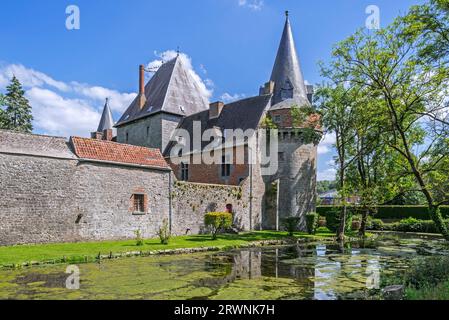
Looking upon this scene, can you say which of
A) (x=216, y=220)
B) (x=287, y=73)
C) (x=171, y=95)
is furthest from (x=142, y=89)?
(x=216, y=220)

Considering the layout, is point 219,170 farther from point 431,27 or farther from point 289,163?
point 431,27

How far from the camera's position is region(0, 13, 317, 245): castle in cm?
1616

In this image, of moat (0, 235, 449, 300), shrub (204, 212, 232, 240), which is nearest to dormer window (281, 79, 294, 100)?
shrub (204, 212, 232, 240)

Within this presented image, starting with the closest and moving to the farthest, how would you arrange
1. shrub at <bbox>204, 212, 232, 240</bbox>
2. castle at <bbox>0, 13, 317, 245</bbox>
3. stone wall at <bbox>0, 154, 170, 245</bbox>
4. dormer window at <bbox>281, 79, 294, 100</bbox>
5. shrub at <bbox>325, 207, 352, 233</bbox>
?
stone wall at <bbox>0, 154, 170, 245</bbox>, castle at <bbox>0, 13, 317, 245</bbox>, shrub at <bbox>204, 212, 232, 240</bbox>, shrub at <bbox>325, 207, 352, 233</bbox>, dormer window at <bbox>281, 79, 294, 100</bbox>

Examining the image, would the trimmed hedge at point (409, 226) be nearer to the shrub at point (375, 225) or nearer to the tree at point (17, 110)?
the shrub at point (375, 225)

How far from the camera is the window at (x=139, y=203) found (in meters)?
19.6

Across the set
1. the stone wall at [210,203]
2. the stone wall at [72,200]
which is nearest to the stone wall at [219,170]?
the stone wall at [210,203]

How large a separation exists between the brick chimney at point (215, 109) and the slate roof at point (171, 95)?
11.6 ft

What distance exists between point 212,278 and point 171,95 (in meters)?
25.8

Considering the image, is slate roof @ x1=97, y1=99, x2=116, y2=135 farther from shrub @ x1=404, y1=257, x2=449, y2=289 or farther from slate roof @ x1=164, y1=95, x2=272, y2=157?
shrub @ x1=404, y1=257, x2=449, y2=289

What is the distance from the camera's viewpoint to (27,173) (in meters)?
16.0

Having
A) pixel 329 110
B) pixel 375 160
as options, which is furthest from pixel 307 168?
pixel 329 110

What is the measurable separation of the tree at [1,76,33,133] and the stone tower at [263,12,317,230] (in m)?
30.8
